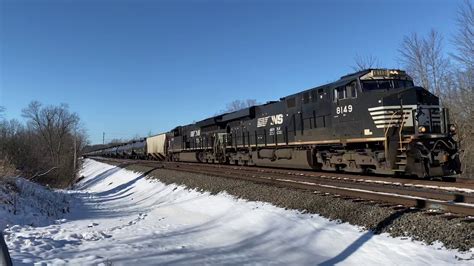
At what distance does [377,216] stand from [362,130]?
6621mm

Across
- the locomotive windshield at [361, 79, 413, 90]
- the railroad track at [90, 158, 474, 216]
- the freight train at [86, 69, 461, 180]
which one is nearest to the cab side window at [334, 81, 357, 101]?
the freight train at [86, 69, 461, 180]

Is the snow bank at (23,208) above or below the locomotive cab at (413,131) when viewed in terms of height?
below

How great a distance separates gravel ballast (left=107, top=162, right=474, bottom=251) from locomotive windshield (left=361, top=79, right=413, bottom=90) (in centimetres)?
487

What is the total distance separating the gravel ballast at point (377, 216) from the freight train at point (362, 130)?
3.53 metres

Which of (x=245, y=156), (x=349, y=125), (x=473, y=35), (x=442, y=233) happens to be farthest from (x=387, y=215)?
(x=473, y=35)

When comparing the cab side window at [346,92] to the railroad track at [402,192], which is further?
the cab side window at [346,92]

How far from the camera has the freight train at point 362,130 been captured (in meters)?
12.7

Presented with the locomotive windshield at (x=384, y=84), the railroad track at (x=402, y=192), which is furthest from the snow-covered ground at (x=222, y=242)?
the locomotive windshield at (x=384, y=84)

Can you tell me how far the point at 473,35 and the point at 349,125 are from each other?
1655 cm

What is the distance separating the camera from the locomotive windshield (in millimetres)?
14305

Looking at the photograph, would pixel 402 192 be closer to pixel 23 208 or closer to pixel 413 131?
pixel 413 131

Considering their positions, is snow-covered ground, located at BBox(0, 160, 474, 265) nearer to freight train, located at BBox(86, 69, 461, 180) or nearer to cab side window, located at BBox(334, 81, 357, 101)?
freight train, located at BBox(86, 69, 461, 180)

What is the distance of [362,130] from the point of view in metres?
14.3

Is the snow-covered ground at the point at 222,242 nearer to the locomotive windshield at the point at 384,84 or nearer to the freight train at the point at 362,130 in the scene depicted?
the freight train at the point at 362,130
